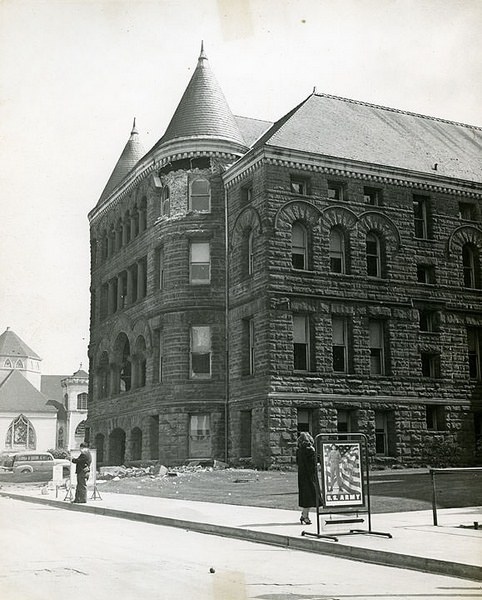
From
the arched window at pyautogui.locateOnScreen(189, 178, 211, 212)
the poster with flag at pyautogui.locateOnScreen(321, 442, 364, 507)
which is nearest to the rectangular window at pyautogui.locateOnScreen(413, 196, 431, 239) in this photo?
the arched window at pyautogui.locateOnScreen(189, 178, 211, 212)

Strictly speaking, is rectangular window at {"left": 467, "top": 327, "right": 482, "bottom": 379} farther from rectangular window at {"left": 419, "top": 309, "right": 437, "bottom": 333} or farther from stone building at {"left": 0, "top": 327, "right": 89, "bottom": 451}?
stone building at {"left": 0, "top": 327, "right": 89, "bottom": 451}

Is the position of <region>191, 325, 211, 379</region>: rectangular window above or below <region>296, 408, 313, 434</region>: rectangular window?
above

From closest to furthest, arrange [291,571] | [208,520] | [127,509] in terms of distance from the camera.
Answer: [291,571]
[208,520]
[127,509]

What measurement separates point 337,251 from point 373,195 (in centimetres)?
332

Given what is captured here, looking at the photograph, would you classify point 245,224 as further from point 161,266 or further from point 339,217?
point 161,266

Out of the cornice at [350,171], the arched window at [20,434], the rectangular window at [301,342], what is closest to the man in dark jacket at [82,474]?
the rectangular window at [301,342]

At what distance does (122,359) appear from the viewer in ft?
144

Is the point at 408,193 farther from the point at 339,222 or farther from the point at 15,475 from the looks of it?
the point at 15,475

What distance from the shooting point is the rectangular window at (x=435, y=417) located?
35.7 metres

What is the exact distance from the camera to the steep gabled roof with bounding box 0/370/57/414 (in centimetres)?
9238

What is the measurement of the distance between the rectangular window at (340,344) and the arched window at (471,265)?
7.19m

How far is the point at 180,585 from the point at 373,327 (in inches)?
1068

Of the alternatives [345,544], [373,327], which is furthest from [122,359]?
[345,544]

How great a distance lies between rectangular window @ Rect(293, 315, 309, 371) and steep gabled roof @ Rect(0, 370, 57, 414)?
213ft
